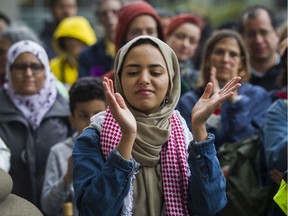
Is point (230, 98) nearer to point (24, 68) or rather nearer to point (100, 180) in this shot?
point (24, 68)

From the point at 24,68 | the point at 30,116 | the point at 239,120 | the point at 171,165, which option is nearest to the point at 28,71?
the point at 24,68

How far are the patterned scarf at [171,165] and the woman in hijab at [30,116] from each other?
5.63ft

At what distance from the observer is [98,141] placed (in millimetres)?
3359

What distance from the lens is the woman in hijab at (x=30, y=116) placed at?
496 centimetres

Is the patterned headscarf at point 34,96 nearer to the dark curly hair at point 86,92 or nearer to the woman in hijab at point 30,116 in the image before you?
the woman in hijab at point 30,116

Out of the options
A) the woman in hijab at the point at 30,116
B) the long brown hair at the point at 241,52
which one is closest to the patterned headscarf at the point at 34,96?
the woman in hijab at the point at 30,116

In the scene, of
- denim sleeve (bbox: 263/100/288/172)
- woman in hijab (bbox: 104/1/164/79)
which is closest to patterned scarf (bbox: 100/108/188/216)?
denim sleeve (bbox: 263/100/288/172)

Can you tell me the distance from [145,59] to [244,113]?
1.73m

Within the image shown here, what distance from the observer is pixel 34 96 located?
5.25 m

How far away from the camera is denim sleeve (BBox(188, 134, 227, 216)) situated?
324 centimetres

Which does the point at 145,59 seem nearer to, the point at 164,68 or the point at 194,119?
the point at 164,68

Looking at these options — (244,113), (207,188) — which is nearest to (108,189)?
(207,188)

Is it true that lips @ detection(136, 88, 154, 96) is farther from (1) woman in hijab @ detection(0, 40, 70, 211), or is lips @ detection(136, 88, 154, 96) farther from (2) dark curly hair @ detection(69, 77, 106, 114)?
(1) woman in hijab @ detection(0, 40, 70, 211)

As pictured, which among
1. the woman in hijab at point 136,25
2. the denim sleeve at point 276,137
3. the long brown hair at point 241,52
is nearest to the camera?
the denim sleeve at point 276,137
